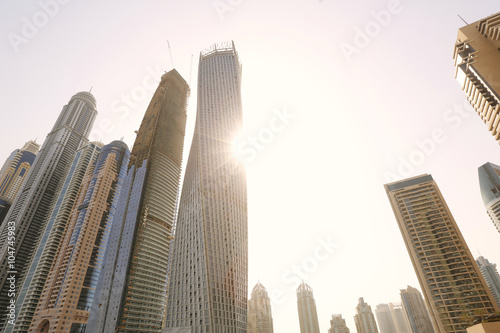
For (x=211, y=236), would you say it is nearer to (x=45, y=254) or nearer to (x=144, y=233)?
(x=144, y=233)

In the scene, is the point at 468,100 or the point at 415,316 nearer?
the point at 468,100

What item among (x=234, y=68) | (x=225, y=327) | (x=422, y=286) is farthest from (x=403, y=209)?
(x=234, y=68)

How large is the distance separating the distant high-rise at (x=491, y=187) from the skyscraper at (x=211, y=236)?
15564cm

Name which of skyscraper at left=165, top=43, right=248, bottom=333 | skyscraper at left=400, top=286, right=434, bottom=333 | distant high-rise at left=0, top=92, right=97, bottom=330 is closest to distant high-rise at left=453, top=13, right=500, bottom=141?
skyscraper at left=165, top=43, right=248, bottom=333

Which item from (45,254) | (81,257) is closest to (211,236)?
(81,257)

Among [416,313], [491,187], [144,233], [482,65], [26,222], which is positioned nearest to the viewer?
[482,65]

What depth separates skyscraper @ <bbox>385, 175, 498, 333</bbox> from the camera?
99.8 m

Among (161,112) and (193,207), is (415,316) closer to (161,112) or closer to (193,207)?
(193,207)

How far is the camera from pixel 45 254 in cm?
16075

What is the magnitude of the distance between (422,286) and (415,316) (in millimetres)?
108658

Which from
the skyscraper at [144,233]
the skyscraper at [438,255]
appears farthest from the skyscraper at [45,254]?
the skyscraper at [438,255]

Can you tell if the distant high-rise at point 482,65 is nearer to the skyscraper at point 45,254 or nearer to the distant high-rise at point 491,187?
the distant high-rise at point 491,187

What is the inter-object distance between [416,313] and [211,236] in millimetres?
187066

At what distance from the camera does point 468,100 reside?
218 ft
